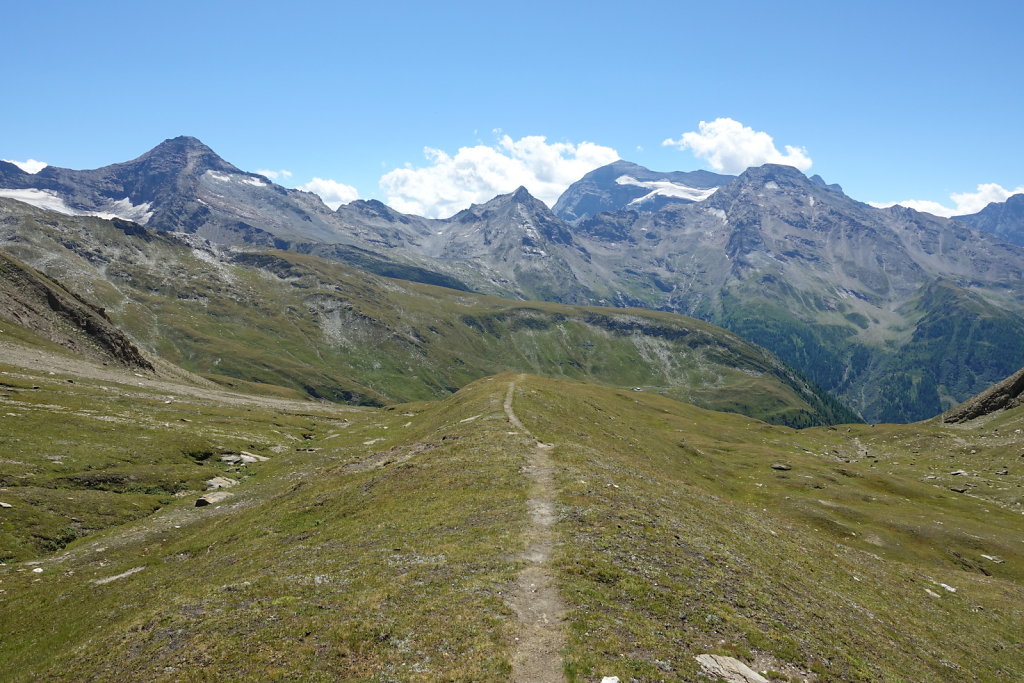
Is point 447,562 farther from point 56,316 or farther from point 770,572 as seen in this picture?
point 56,316

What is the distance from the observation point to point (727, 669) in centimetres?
1903

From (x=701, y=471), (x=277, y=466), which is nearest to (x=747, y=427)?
(x=701, y=471)

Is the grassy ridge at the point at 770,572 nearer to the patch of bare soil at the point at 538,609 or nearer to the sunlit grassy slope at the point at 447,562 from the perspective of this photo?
the sunlit grassy slope at the point at 447,562

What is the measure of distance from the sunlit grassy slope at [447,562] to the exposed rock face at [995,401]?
91133 millimetres

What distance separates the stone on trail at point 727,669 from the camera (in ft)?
60.4

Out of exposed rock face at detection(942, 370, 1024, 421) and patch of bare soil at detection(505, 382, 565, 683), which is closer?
patch of bare soil at detection(505, 382, 565, 683)

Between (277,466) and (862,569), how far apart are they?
69761mm

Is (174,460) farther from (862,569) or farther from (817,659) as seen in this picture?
(862,569)

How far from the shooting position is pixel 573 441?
61.0 metres

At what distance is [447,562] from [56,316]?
518 feet

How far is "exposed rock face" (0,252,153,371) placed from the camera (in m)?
126

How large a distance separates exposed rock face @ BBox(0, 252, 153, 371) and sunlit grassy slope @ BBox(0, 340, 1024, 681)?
52.5 meters

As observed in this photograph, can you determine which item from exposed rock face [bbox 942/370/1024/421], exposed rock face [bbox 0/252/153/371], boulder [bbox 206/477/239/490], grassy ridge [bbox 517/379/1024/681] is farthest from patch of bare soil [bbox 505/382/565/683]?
exposed rock face [bbox 942/370/1024/421]

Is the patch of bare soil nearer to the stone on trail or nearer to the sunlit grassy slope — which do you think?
the sunlit grassy slope
